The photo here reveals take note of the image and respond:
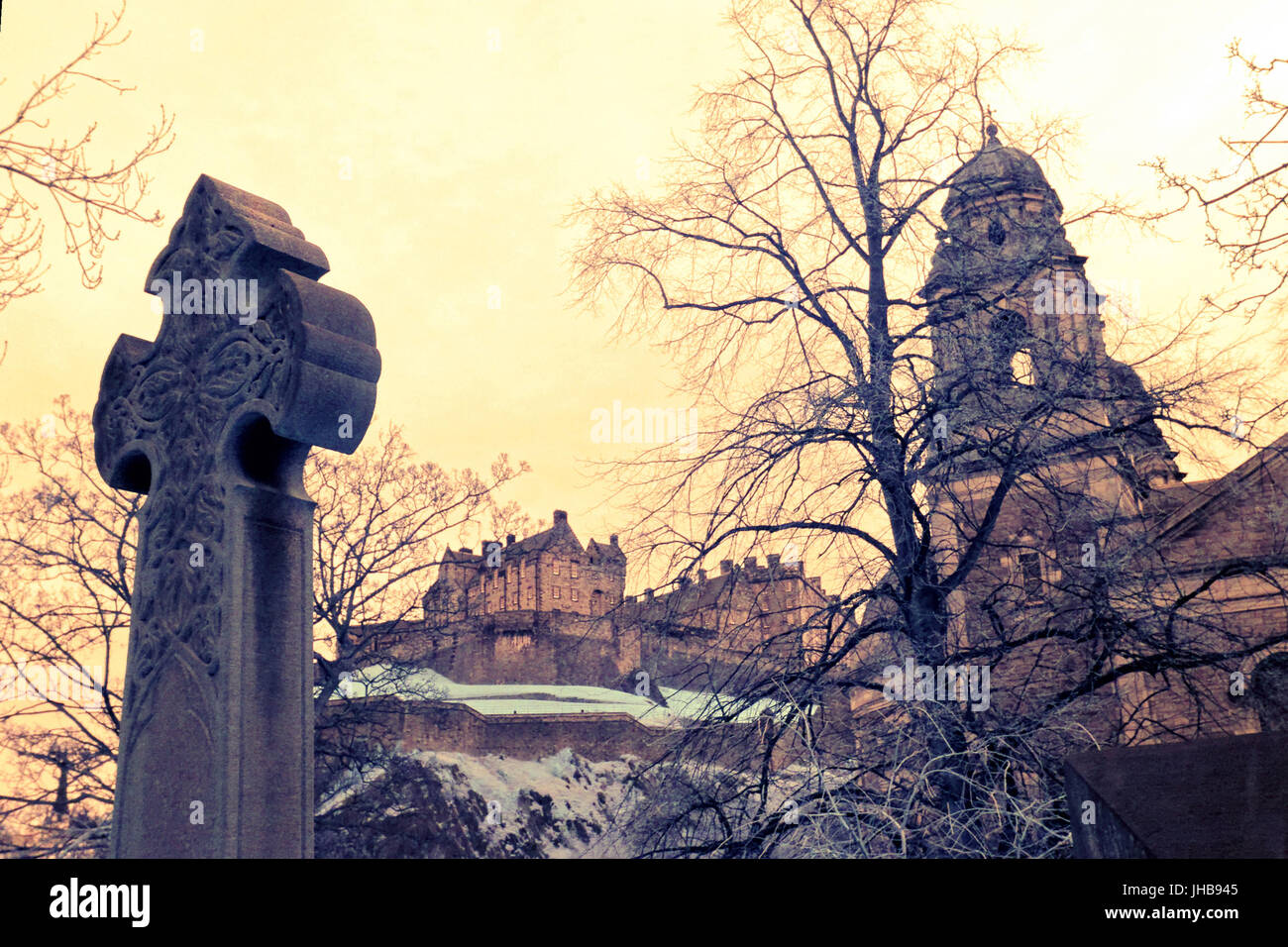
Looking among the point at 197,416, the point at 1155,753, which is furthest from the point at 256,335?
the point at 1155,753

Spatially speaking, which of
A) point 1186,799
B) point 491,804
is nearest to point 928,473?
point 1186,799

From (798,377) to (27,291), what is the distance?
607 cm

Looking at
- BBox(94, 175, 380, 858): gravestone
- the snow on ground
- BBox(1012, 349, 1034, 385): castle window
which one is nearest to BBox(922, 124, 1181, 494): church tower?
BBox(1012, 349, 1034, 385): castle window

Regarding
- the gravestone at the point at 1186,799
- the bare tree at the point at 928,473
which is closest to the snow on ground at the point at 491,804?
the bare tree at the point at 928,473

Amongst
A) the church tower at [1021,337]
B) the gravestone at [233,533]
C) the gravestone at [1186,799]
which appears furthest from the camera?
the church tower at [1021,337]

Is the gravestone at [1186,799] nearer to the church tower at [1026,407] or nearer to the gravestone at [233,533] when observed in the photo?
the gravestone at [233,533]

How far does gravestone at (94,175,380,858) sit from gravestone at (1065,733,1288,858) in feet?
10.0

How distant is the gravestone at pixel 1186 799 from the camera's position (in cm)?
235

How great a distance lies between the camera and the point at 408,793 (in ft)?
108

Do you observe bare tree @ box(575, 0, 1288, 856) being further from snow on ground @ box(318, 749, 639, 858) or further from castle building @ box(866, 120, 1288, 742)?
snow on ground @ box(318, 749, 639, 858)

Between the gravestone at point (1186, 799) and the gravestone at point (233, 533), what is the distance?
3059 millimetres

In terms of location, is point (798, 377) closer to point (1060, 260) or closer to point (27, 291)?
point (1060, 260)
